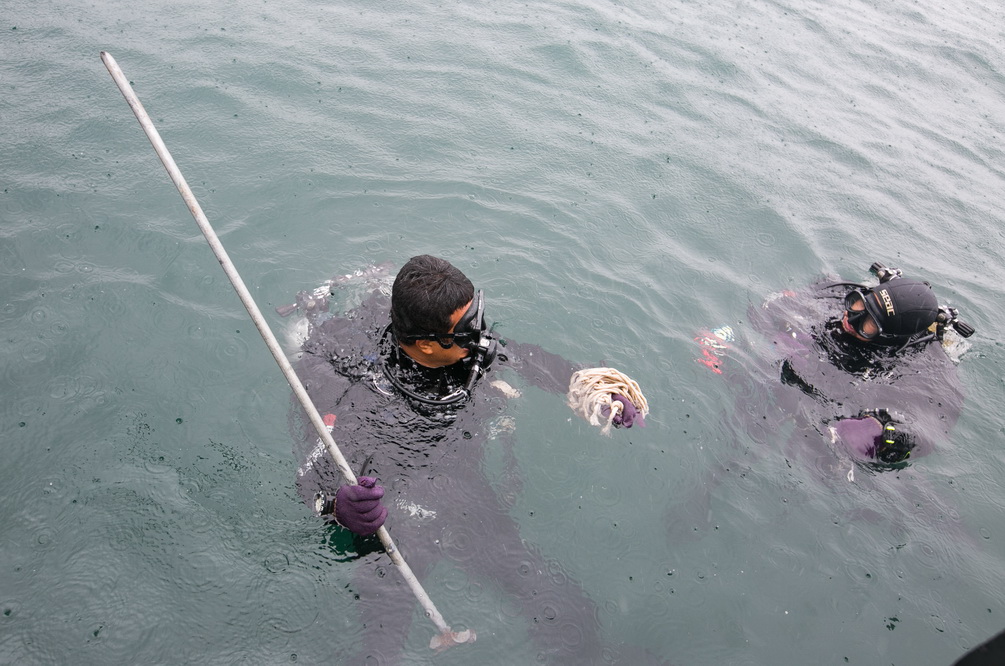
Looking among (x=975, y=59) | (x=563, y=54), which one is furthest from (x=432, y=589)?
(x=975, y=59)

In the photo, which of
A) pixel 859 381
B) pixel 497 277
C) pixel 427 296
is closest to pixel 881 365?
pixel 859 381

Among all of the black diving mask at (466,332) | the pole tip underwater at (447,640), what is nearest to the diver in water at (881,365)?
the black diving mask at (466,332)

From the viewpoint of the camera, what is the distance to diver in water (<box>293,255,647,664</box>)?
12.8 ft

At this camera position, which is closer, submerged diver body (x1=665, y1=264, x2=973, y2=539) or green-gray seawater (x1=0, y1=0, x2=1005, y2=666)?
green-gray seawater (x1=0, y1=0, x2=1005, y2=666)

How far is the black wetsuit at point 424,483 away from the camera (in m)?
4.04

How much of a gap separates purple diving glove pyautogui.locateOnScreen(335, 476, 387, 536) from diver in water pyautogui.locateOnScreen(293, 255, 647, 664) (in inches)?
20.8

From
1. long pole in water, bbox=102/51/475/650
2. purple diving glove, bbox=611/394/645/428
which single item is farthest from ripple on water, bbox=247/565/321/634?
purple diving glove, bbox=611/394/645/428

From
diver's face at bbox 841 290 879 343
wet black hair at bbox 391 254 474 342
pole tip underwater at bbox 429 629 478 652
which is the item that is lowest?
pole tip underwater at bbox 429 629 478 652

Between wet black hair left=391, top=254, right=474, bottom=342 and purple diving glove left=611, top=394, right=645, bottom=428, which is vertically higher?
wet black hair left=391, top=254, right=474, bottom=342

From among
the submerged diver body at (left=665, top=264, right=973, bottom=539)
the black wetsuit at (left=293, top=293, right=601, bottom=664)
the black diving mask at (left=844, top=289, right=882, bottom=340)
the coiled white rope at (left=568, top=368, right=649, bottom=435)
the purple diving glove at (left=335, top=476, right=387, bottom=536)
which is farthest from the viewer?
the black diving mask at (left=844, top=289, right=882, bottom=340)

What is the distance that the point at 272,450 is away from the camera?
479 cm

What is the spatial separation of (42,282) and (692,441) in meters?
5.93

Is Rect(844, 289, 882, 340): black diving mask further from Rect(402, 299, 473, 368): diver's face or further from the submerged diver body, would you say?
Rect(402, 299, 473, 368): diver's face

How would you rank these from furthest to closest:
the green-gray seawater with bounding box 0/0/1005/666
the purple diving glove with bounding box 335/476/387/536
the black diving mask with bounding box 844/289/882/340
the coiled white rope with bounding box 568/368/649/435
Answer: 1. the black diving mask with bounding box 844/289/882/340
2. the coiled white rope with bounding box 568/368/649/435
3. the green-gray seawater with bounding box 0/0/1005/666
4. the purple diving glove with bounding box 335/476/387/536
